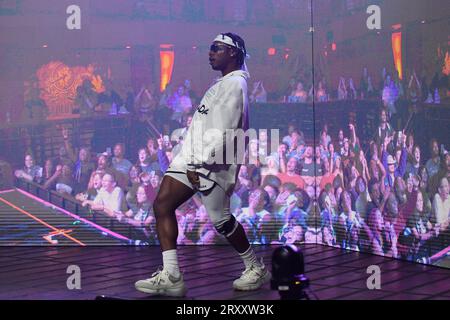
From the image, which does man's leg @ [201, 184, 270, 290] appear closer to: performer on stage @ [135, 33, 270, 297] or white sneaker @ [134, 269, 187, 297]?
performer on stage @ [135, 33, 270, 297]

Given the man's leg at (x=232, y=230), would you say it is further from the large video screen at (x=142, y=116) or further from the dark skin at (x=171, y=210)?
the large video screen at (x=142, y=116)

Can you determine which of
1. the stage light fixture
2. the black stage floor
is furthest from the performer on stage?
the stage light fixture

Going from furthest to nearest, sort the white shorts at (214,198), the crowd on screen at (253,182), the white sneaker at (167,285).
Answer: the crowd on screen at (253,182), the white shorts at (214,198), the white sneaker at (167,285)

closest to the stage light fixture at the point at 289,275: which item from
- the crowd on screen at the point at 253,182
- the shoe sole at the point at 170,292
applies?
the shoe sole at the point at 170,292

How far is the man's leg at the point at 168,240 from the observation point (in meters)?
4.59

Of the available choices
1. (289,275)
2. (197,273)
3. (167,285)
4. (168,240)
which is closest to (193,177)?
(168,240)

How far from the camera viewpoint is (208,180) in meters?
4.70

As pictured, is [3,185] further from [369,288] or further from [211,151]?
[369,288]

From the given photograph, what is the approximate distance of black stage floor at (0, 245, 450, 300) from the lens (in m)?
4.66

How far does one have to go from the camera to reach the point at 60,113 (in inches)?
274

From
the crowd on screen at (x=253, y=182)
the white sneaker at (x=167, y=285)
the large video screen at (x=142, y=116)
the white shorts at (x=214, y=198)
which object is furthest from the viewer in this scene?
the large video screen at (x=142, y=116)

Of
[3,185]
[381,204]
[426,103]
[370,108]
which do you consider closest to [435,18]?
[426,103]

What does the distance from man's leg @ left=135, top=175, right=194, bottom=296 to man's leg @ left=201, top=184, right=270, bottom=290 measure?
0.52ft
